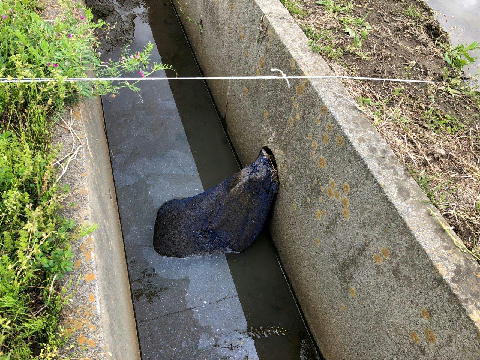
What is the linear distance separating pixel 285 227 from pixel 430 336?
1.69 metres

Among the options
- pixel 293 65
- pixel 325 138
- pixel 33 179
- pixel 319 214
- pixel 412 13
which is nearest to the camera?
pixel 33 179

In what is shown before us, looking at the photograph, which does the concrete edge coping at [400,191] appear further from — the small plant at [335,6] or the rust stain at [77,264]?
the rust stain at [77,264]

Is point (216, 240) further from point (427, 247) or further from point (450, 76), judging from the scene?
point (450, 76)

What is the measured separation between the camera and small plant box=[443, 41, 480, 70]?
3.98 meters

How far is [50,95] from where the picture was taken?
2.93 metres

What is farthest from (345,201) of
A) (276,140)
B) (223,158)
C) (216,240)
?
(223,158)

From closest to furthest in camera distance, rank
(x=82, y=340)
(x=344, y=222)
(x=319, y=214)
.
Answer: (x=82, y=340), (x=344, y=222), (x=319, y=214)

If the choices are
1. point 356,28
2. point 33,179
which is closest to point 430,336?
point 33,179

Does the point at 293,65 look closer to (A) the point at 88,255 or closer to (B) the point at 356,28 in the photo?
(B) the point at 356,28

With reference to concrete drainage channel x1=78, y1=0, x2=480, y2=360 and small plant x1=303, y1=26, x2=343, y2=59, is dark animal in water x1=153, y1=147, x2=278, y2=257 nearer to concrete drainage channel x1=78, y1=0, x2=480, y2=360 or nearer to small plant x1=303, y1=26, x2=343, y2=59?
concrete drainage channel x1=78, y1=0, x2=480, y2=360

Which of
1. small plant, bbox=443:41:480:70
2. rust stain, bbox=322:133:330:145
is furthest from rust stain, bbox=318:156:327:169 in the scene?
small plant, bbox=443:41:480:70

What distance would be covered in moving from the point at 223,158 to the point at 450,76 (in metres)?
2.45

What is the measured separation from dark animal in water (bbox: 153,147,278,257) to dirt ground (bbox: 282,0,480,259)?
1115 mm

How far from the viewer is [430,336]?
2.54 meters
